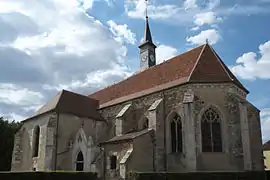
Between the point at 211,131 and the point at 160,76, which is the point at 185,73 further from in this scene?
the point at 211,131

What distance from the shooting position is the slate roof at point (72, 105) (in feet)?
79.8

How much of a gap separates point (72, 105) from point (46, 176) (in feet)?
30.5

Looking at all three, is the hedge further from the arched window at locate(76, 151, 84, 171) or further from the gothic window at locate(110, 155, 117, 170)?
the arched window at locate(76, 151, 84, 171)

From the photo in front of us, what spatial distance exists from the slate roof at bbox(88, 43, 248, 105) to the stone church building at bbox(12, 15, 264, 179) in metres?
0.07

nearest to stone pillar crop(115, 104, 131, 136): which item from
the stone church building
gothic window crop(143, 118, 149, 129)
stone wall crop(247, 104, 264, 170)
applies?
the stone church building

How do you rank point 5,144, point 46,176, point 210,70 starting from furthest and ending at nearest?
point 5,144
point 210,70
point 46,176

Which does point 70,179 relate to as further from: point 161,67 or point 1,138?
point 1,138

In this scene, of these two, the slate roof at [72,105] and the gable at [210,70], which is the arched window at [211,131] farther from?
the slate roof at [72,105]

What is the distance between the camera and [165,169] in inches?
784

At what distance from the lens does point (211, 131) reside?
19.5 metres

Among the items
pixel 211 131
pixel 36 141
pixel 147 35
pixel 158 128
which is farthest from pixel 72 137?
pixel 147 35

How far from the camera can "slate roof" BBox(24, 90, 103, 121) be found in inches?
958

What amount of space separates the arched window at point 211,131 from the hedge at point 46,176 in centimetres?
755

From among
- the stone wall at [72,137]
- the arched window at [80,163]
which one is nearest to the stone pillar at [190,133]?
the stone wall at [72,137]
